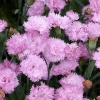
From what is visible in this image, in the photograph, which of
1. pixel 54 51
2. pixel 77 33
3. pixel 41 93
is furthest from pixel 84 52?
pixel 41 93

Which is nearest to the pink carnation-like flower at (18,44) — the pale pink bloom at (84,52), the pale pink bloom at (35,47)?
the pale pink bloom at (35,47)

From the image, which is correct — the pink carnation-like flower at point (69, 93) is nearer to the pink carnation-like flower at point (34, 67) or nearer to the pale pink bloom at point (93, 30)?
the pink carnation-like flower at point (34, 67)

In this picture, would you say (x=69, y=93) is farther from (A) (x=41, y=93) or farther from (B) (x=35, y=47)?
(B) (x=35, y=47)

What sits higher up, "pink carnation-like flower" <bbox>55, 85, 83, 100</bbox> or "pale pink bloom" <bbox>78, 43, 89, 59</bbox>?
"pale pink bloom" <bbox>78, 43, 89, 59</bbox>

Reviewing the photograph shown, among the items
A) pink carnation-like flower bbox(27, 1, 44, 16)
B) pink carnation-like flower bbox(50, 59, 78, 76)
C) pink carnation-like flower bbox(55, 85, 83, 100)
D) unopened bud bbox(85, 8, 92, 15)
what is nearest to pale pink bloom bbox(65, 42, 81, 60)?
pink carnation-like flower bbox(50, 59, 78, 76)

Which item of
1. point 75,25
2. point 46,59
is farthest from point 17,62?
point 75,25

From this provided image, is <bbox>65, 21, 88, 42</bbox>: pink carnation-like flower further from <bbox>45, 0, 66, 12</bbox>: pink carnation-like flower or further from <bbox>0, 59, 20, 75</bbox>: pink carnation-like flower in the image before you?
<bbox>0, 59, 20, 75</bbox>: pink carnation-like flower
